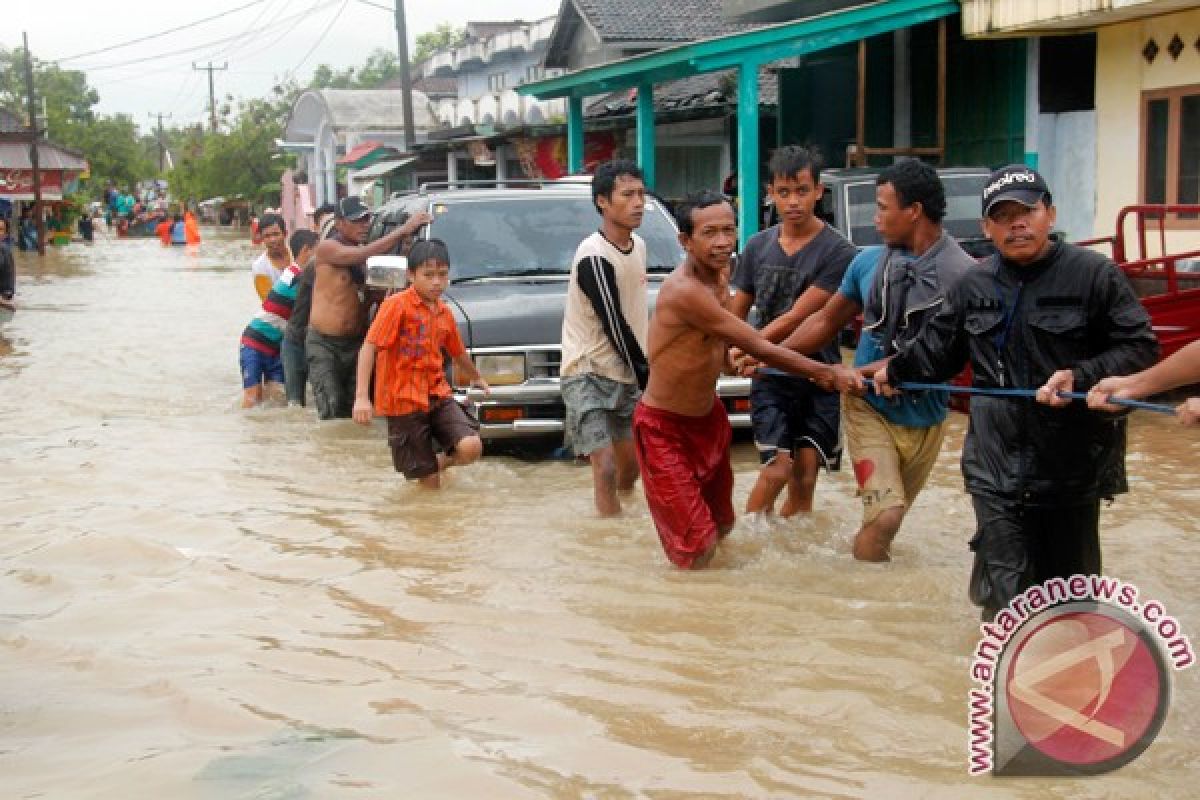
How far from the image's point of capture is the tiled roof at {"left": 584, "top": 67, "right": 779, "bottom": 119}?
23172 mm

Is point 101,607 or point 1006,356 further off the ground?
point 1006,356

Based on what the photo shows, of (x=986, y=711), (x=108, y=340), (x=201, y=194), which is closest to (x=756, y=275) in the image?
(x=986, y=711)

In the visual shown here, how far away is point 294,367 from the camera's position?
11.6 metres

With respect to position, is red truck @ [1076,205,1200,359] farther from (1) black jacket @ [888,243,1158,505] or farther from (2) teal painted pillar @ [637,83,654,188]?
(2) teal painted pillar @ [637,83,654,188]

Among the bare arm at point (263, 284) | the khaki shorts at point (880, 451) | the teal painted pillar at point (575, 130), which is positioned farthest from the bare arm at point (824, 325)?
the teal painted pillar at point (575, 130)

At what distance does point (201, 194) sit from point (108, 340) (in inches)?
2405

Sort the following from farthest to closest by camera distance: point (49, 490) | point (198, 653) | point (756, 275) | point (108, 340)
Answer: point (108, 340)
point (49, 490)
point (756, 275)
point (198, 653)

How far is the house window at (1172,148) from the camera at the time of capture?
50.8 feet

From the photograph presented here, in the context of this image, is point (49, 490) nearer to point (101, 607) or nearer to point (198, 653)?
point (101, 607)

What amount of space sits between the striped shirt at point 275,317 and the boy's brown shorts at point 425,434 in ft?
12.1

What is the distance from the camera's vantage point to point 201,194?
7794cm

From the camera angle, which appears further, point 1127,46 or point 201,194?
point 201,194

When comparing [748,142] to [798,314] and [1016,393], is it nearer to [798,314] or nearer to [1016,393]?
[798,314]

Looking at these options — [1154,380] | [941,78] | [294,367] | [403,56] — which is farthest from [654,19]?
[1154,380]
